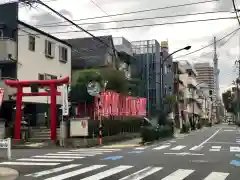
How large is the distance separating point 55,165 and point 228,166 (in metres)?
6.69

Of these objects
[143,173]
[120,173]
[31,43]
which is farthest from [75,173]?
[31,43]

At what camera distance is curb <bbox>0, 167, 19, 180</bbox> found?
12.4m

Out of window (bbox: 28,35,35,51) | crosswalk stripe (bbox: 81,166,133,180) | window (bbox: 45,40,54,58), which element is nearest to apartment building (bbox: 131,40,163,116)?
window (bbox: 45,40,54,58)

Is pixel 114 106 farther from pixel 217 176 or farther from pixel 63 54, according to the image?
pixel 217 176

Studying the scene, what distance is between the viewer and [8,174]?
1298 centimetres

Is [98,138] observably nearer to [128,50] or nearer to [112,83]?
[112,83]

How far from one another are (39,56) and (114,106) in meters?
7.87

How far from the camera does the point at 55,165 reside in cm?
1495

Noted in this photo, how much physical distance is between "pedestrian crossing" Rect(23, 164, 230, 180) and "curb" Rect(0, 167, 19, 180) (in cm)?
45

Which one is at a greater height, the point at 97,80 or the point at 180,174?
the point at 97,80

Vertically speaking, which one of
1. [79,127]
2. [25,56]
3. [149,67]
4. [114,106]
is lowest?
[79,127]

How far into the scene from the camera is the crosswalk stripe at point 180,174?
1138cm

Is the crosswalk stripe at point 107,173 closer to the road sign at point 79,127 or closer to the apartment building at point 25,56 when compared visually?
the road sign at point 79,127

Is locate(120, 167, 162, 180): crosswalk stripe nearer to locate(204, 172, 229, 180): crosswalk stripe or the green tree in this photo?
locate(204, 172, 229, 180): crosswalk stripe
